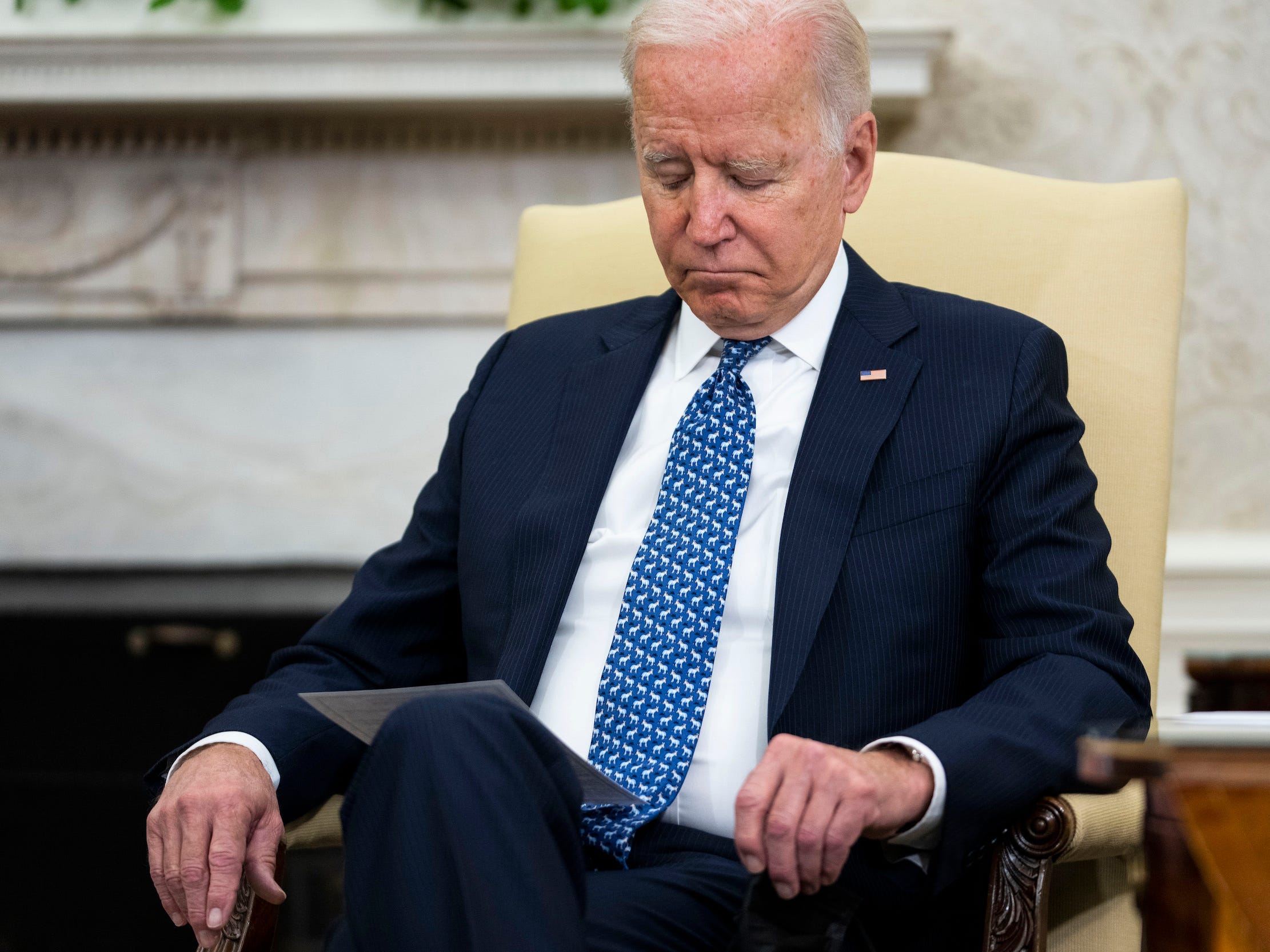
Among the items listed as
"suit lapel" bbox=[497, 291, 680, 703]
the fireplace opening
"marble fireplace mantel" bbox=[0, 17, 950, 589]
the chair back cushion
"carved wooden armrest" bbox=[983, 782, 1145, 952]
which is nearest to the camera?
"carved wooden armrest" bbox=[983, 782, 1145, 952]

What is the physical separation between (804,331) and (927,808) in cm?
53

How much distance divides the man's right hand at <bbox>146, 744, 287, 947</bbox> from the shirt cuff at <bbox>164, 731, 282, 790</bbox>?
2cm

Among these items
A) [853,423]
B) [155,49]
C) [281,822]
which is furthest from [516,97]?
[281,822]

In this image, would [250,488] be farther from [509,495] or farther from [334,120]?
[509,495]

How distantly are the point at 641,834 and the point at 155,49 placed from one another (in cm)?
169

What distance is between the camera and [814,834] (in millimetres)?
893

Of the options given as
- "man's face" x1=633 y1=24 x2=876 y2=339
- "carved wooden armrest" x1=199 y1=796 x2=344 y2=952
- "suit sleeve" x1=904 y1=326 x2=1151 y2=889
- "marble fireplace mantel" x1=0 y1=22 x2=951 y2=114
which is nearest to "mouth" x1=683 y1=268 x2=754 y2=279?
"man's face" x1=633 y1=24 x2=876 y2=339

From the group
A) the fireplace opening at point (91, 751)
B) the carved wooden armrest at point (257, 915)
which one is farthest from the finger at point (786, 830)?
the fireplace opening at point (91, 751)

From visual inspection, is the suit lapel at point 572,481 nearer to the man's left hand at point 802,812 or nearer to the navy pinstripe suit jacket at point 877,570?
the navy pinstripe suit jacket at point 877,570

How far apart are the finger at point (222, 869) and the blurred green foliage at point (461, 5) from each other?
156cm

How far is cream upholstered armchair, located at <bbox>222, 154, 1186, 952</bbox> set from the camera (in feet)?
4.09

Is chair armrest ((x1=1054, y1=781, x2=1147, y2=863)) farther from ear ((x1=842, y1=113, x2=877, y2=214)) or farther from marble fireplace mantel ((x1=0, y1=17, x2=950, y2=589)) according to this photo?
marble fireplace mantel ((x1=0, y1=17, x2=950, y2=589))

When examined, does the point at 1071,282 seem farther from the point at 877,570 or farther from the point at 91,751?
the point at 91,751

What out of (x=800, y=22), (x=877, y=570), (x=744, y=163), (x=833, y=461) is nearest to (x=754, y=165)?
(x=744, y=163)
